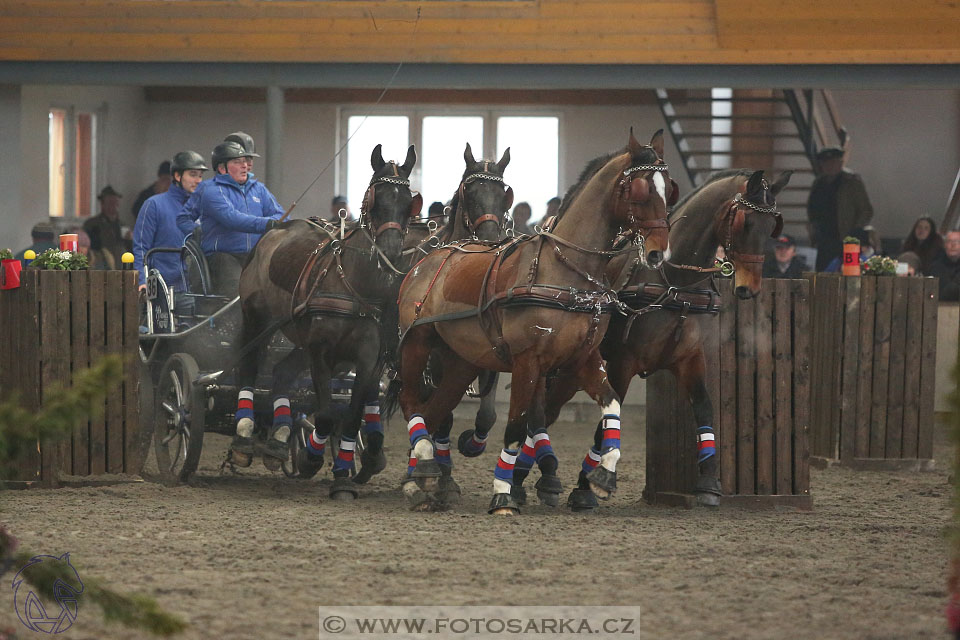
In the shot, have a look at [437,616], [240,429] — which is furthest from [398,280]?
[437,616]

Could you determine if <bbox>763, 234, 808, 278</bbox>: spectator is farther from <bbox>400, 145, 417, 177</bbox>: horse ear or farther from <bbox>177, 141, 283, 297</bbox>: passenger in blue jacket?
<bbox>400, 145, 417, 177</bbox>: horse ear

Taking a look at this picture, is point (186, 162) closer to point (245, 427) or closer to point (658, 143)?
point (245, 427)

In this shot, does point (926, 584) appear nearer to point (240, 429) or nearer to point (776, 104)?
point (240, 429)

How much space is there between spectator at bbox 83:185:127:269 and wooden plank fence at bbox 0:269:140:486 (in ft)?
23.3

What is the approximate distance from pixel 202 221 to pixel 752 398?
4161 millimetres

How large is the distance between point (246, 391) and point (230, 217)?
4.35 feet

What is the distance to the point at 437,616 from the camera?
16.4 ft

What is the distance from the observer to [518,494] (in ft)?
25.7

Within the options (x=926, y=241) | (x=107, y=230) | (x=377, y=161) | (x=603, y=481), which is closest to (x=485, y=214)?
(x=377, y=161)

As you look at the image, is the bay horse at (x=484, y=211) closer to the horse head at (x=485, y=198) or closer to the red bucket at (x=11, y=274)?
the horse head at (x=485, y=198)

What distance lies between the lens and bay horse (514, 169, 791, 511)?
7398 millimetres

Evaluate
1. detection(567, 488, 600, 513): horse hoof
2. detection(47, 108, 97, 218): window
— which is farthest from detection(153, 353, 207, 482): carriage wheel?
detection(47, 108, 97, 218): window

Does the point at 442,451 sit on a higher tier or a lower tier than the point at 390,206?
lower

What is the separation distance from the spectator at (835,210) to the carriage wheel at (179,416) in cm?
877
